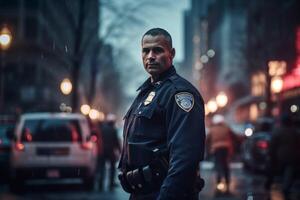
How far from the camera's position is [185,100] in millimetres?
4355

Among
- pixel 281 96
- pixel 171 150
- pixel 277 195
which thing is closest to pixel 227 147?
pixel 277 195

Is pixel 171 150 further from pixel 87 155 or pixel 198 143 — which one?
pixel 87 155

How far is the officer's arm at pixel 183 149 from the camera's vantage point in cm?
420

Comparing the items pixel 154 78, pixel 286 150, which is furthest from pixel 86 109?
pixel 154 78

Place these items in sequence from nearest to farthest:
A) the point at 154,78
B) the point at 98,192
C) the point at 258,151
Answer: the point at 154,78 → the point at 98,192 → the point at 258,151

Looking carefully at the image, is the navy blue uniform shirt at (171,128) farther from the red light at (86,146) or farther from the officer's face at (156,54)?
the red light at (86,146)

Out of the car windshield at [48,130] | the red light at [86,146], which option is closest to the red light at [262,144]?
the red light at [86,146]

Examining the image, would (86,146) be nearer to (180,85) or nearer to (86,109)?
(180,85)

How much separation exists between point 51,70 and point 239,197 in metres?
59.2

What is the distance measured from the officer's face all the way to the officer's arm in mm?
326

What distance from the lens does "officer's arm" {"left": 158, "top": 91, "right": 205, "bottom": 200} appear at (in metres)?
4.20

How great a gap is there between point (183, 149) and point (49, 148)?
14.0 metres

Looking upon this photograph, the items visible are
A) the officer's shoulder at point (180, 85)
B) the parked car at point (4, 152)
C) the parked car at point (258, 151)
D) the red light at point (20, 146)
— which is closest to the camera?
the officer's shoulder at point (180, 85)

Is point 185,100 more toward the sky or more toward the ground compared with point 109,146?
more toward the sky
